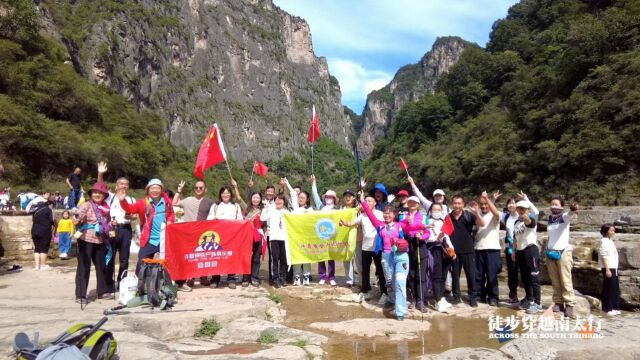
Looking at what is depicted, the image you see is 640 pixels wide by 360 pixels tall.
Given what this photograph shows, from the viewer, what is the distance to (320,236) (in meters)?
8.09

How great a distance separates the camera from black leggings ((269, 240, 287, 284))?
307 inches

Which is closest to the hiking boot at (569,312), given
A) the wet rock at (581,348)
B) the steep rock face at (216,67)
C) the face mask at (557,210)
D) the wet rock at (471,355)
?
the face mask at (557,210)

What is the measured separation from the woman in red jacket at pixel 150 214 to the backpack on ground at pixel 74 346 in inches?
103

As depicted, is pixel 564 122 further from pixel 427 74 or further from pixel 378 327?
pixel 427 74

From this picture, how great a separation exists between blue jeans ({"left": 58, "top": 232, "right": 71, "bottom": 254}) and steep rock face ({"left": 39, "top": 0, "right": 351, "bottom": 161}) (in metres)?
35.0

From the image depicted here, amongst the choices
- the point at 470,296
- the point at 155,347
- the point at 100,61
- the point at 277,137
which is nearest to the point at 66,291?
the point at 155,347

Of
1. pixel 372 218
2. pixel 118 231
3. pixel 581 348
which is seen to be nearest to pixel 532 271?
pixel 581 348

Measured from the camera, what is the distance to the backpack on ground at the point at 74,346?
10.1 ft

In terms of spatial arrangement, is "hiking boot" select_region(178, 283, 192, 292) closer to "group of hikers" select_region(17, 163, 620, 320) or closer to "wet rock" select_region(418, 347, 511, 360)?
"group of hikers" select_region(17, 163, 620, 320)

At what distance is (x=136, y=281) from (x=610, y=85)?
30.5 m

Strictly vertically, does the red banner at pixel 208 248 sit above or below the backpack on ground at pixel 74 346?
above

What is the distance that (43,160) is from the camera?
2353 cm

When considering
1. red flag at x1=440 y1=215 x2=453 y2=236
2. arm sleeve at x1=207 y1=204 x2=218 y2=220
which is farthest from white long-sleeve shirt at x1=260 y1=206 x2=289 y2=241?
red flag at x1=440 y1=215 x2=453 y2=236

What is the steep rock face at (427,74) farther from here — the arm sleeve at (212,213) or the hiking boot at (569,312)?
the hiking boot at (569,312)
